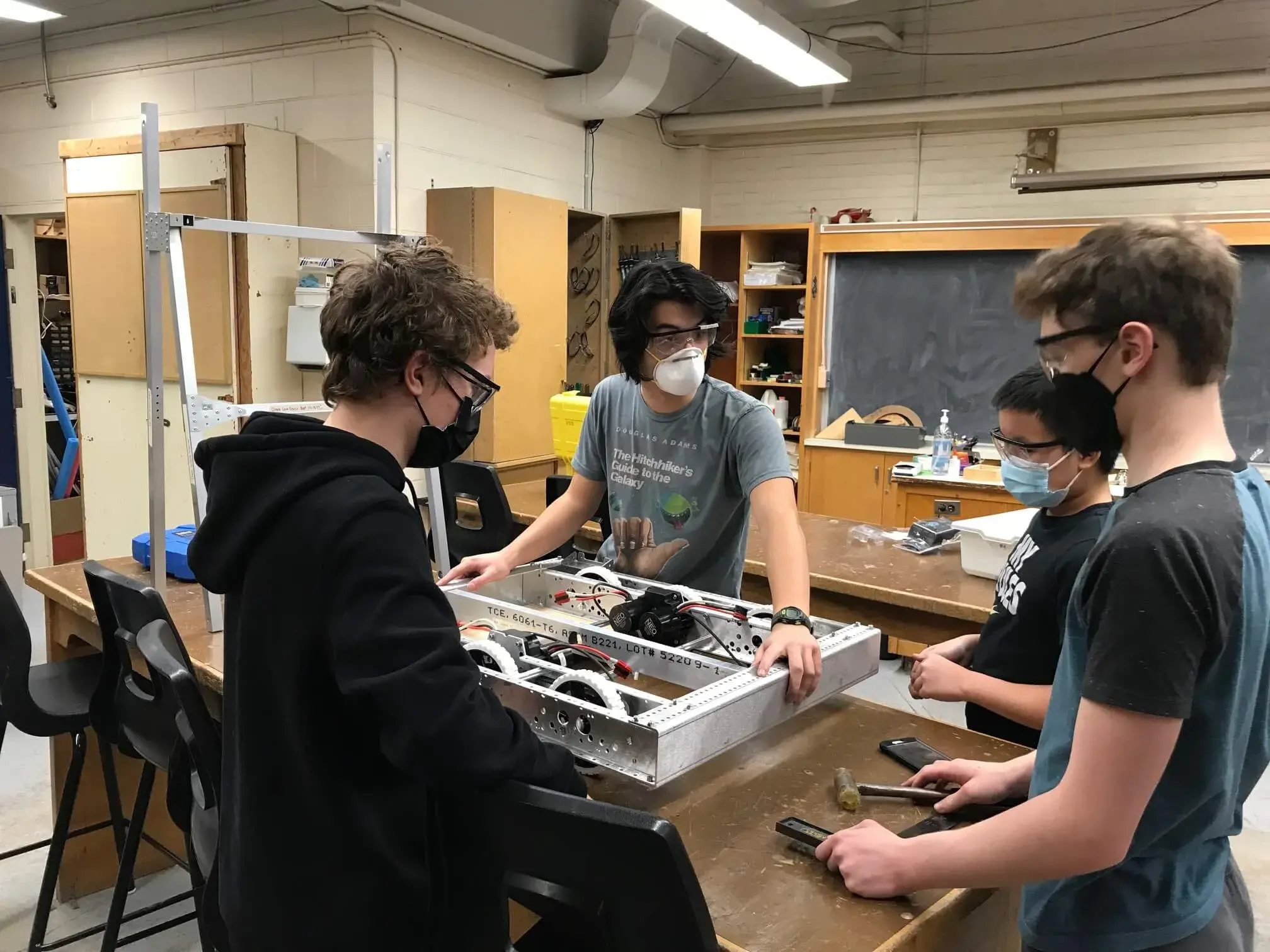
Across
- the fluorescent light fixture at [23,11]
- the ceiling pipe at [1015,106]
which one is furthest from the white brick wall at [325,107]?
the ceiling pipe at [1015,106]

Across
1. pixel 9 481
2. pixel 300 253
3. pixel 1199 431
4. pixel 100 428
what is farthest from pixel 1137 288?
pixel 9 481

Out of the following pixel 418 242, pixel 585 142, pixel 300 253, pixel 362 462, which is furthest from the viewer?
pixel 585 142

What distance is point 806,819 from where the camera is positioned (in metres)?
1.19

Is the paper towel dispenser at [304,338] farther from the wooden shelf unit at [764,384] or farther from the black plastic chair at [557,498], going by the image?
the wooden shelf unit at [764,384]

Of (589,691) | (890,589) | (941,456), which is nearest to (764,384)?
(941,456)

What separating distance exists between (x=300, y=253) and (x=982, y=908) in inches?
154

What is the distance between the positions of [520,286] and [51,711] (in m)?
2.83

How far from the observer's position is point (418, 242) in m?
1.27

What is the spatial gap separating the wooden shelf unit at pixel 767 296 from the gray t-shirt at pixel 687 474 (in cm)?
335

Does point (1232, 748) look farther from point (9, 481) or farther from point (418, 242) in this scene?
point (9, 481)

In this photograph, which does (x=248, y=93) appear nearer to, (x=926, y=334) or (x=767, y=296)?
(x=767, y=296)

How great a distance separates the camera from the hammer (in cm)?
120

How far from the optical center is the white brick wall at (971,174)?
191 inches

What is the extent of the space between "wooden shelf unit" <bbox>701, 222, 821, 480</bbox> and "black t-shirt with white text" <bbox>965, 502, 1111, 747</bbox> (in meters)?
3.75
